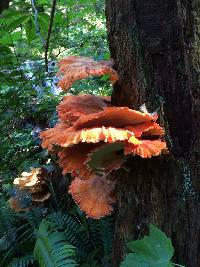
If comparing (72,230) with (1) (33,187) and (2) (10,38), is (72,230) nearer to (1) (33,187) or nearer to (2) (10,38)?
(1) (33,187)

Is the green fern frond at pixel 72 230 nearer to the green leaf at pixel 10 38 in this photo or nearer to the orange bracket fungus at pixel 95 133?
the orange bracket fungus at pixel 95 133

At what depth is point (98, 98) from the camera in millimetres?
2482

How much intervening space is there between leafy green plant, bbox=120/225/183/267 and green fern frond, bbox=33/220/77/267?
2.43ft

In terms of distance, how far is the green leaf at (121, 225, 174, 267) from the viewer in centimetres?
210

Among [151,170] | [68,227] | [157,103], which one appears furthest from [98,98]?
[68,227]

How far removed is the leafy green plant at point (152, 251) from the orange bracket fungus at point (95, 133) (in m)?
0.45

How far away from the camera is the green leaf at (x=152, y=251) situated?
210 centimetres

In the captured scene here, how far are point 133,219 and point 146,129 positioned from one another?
76 cm

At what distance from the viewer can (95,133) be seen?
189cm

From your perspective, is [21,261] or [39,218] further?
[39,218]

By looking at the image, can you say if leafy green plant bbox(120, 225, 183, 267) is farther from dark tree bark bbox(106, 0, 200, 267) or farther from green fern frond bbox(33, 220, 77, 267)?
green fern frond bbox(33, 220, 77, 267)

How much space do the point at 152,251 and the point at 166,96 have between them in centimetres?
89

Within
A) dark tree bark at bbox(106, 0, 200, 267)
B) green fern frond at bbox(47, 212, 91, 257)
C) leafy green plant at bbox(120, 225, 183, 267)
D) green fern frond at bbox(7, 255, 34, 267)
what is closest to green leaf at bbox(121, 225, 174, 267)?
leafy green plant at bbox(120, 225, 183, 267)

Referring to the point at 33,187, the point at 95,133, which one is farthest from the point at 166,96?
the point at 33,187
